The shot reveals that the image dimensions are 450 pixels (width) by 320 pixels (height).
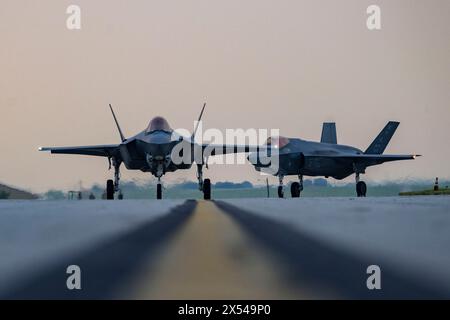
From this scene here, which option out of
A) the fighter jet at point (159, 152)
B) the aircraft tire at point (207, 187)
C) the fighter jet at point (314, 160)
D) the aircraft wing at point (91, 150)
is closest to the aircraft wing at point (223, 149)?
the fighter jet at point (159, 152)

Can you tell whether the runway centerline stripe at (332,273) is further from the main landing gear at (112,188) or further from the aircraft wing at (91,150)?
the aircraft wing at (91,150)

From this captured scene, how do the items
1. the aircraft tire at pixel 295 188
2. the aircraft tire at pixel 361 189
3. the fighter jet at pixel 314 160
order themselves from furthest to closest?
the aircraft tire at pixel 361 189, the fighter jet at pixel 314 160, the aircraft tire at pixel 295 188

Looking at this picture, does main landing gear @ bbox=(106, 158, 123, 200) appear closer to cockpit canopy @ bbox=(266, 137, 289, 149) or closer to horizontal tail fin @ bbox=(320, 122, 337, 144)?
cockpit canopy @ bbox=(266, 137, 289, 149)

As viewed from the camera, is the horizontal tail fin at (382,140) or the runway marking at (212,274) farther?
the horizontal tail fin at (382,140)

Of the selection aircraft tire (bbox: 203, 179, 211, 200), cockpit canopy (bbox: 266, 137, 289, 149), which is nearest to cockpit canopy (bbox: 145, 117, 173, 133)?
aircraft tire (bbox: 203, 179, 211, 200)

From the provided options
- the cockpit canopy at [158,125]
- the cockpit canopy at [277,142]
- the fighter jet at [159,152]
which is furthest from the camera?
the cockpit canopy at [277,142]

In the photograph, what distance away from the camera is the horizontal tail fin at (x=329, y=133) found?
57656 millimetres

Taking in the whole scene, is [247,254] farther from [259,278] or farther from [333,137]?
[333,137]

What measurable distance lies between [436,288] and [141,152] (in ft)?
81.2

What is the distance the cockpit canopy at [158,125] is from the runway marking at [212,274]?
21.4 metres

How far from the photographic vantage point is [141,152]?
28.2 metres

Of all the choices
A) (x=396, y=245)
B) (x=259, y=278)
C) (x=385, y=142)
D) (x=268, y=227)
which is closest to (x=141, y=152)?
(x=268, y=227)
